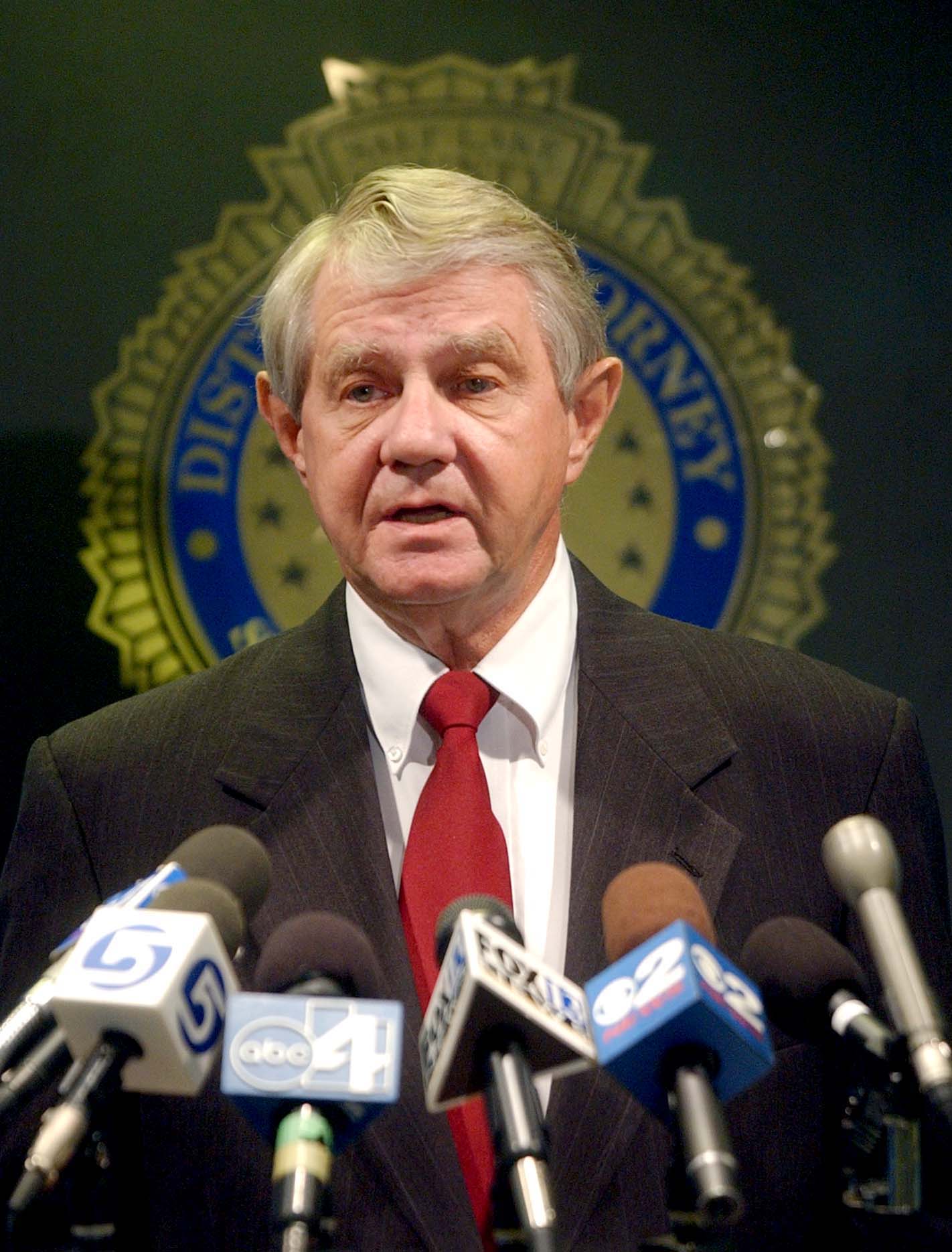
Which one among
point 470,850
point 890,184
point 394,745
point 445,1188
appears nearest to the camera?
point 445,1188

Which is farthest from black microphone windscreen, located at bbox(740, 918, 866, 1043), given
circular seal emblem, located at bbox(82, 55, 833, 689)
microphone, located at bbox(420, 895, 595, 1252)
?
circular seal emblem, located at bbox(82, 55, 833, 689)

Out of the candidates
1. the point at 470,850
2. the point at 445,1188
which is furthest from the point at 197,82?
the point at 445,1188

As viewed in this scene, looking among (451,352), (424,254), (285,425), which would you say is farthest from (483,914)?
(285,425)

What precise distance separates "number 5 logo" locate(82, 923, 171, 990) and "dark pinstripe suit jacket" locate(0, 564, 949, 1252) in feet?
2.60

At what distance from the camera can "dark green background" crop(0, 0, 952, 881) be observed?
10.0 feet

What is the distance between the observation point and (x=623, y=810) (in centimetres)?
205

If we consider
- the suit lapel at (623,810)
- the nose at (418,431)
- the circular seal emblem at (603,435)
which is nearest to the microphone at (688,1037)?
the suit lapel at (623,810)

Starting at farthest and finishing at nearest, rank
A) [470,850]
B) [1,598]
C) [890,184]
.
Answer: [890,184], [1,598], [470,850]

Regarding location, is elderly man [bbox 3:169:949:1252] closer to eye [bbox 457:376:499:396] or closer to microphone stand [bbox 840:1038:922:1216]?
eye [bbox 457:376:499:396]

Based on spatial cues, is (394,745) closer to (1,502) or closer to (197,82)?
(1,502)

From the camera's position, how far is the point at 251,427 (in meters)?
3.13

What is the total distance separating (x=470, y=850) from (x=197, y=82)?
2.04 m

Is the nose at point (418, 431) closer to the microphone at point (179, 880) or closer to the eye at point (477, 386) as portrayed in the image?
the eye at point (477, 386)

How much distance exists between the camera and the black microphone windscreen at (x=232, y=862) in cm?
129
